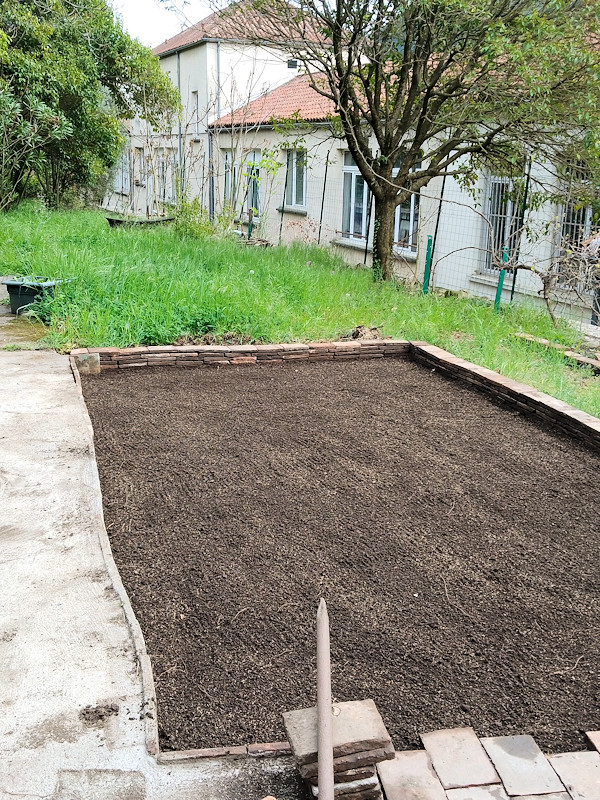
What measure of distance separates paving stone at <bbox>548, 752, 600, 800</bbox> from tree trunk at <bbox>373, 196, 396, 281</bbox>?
9055 millimetres

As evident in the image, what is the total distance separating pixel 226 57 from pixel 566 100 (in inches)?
660

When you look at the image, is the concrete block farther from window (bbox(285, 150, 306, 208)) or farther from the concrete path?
window (bbox(285, 150, 306, 208))

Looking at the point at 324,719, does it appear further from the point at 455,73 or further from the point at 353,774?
the point at 455,73

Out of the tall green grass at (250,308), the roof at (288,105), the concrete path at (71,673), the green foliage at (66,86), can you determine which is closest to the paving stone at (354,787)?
the concrete path at (71,673)

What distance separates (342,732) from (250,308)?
581 centimetres

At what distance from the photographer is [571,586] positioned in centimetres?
312

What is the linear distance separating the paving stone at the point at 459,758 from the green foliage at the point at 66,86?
514 inches

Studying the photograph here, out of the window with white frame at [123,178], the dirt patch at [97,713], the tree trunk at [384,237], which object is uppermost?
the window with white frame at [123,178]

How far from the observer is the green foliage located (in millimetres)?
15086

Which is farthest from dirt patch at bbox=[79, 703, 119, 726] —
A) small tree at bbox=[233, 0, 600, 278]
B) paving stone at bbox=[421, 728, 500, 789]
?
small tree at bbox=[233, 0, 600, 278]

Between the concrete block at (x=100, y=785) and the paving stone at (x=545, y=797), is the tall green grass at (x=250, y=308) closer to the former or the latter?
the paving stone at (x=545, y=797)

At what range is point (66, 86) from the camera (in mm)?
16641

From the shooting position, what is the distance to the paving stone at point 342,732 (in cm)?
189

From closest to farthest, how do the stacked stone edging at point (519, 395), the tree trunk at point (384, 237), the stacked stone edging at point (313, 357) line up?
the stacked stone edging at point (519, 395), the stacked stone edging at point (313, 357), the tree trunk at point (384, 237)
